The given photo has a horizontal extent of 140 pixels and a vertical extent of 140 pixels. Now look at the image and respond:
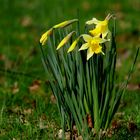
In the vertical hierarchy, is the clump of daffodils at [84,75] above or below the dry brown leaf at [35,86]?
above

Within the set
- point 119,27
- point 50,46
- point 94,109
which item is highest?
point 50,46

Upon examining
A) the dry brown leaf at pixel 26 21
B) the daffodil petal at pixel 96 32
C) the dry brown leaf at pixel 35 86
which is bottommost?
the dry brown leaf at pixel 26 21

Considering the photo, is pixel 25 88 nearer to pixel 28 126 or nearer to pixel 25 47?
pixel 28 126

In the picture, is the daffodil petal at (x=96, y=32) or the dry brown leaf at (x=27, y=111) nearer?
the daffodil petal at (x=96, y=32)

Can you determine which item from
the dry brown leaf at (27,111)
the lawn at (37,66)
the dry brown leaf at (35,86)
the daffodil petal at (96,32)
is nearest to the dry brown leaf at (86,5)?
the lawn at (37,66)

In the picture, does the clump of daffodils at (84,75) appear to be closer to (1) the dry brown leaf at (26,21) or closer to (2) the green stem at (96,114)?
(2) the green stem at (96,114)

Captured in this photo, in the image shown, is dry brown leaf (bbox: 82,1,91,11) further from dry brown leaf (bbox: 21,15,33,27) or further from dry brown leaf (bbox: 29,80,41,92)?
dry brown leaf (bbox: 29,80,41,92)

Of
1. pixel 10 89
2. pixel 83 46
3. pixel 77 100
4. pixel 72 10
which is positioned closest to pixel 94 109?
pixel 77 100

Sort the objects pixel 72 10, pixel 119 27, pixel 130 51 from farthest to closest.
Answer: pixel 72 10 → pixel 119 27 → pixel 130 51

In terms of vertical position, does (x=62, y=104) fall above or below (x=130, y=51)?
above
